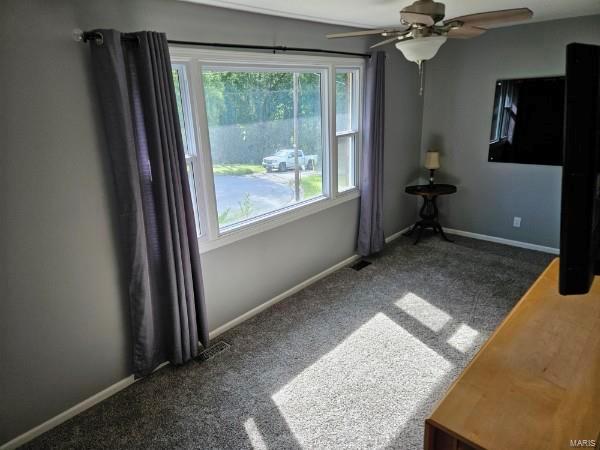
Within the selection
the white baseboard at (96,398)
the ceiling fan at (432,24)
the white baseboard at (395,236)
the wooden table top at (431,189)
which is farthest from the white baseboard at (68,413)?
the wooden table top at (431,189)

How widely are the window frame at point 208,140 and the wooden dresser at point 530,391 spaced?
6.31 ft

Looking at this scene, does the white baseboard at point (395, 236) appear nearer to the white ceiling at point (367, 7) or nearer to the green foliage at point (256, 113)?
the green foliage at point (256, 113)

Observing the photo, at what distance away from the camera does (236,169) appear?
3.09 metres

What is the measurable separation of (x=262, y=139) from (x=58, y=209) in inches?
64.0

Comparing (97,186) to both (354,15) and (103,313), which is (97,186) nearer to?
(103,313)

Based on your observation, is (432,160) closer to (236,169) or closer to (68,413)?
(236,169)

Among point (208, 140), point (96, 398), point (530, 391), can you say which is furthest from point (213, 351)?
point (530, 391)

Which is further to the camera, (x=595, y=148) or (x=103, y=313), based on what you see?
(x=103, y=313)

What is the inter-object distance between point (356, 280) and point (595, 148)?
2994 millimetres

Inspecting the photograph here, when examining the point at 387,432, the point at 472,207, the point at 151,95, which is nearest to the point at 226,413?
the point at 387,432

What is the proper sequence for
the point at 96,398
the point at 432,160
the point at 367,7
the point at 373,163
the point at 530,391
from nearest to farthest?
the point at 530,391, the point at 96,398, the point at 367,7, the point at 373,163, the point at 432,160

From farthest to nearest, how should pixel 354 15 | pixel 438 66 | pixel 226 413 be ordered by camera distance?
1. pixel 438 66
2. pixel 354 15
3. pixel 226 413

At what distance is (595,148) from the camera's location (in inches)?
36.8

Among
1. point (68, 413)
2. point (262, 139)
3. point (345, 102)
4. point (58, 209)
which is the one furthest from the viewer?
point (345, 102)
